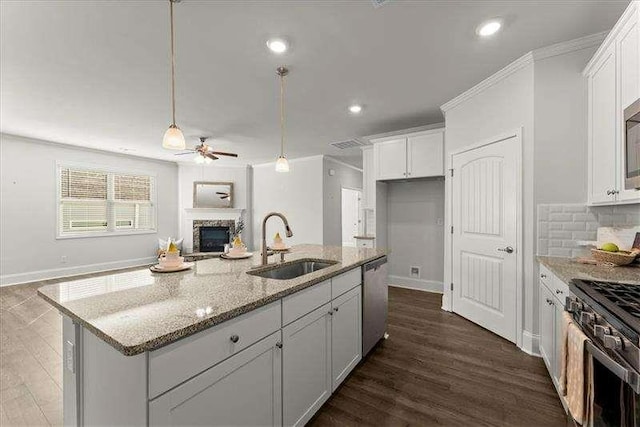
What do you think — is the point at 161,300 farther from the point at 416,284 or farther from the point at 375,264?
the point at 416,284

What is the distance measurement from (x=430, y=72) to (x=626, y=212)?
6.41ft

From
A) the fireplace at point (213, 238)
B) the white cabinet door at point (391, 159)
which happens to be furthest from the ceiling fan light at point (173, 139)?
the fireplace at point (213, 238)

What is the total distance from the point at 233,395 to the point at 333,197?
5.82m

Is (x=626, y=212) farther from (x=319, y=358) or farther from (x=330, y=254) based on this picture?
(x=319, y=358)

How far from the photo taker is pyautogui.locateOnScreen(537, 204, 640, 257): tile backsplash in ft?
7.43

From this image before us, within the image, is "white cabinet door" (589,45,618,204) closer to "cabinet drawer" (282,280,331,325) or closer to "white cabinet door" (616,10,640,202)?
"white cabinet door" (616,10,640,202)

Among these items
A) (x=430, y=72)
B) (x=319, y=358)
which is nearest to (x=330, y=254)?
(x=319, y=358)

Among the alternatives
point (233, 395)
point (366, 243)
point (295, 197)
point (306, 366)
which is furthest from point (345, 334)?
point (295, 197)

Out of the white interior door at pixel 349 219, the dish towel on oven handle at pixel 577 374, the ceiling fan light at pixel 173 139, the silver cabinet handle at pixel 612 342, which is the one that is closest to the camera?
the silver cabinet handle at pixel 612 342

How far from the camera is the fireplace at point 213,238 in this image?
7453 millimetres

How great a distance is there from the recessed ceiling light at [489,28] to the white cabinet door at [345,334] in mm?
2166

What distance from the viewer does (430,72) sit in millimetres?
2697

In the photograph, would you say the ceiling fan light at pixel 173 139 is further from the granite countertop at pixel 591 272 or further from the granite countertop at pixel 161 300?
the granite countertop at pixel 591 272

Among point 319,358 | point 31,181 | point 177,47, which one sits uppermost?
point 177,47
